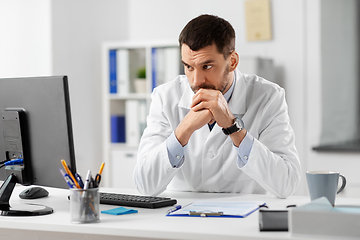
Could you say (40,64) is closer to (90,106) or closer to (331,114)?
(90,106)

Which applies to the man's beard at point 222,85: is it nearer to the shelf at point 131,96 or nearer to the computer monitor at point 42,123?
the computer monitor at point 42,123

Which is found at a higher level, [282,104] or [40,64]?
[40,64]

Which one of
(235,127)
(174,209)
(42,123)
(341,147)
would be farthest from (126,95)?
(174,209)

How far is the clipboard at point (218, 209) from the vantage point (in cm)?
133

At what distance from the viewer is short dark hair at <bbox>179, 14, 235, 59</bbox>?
1771mm

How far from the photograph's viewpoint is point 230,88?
1987 mm

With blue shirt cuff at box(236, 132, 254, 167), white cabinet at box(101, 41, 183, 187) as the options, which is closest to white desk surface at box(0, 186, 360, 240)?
blue shirt cuff at box(236, 132, 254, 167)

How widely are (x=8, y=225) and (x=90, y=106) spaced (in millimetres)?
2757

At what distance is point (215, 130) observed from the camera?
193 centimetres

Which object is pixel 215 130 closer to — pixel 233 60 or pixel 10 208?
pixel 233 60

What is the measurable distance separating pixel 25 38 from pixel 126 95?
876 mm

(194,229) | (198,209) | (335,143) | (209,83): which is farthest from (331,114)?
(194,229)

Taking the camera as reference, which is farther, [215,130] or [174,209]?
[215,130]

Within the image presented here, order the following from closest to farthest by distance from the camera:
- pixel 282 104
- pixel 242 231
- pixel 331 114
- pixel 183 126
A: pixel 242 231 < pixel 183 126 < pixel 282 104 < pixel 331 114
